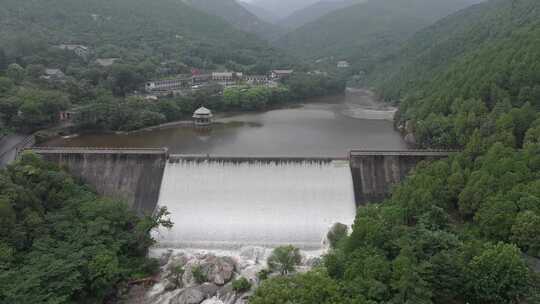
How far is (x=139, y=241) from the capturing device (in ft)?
64.2

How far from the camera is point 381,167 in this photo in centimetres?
2391

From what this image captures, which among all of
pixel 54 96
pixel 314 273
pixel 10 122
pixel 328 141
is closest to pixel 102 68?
pixel 54 96

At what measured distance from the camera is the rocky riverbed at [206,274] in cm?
1708

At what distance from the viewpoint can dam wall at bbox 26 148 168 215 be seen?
77.6 ft

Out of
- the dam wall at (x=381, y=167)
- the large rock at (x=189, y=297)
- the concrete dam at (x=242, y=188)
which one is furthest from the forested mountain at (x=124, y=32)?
the large rock at (x=189, y=297)

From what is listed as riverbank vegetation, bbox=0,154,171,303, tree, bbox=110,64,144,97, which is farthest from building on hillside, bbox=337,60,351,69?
riverbank vegetation, bbox=0,154,171,303

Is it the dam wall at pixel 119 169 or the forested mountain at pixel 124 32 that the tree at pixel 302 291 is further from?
the forested mountain at pixel 124 32

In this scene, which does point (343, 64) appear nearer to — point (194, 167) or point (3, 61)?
point (3, 61)

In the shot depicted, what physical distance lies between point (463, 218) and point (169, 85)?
39274 millimetres

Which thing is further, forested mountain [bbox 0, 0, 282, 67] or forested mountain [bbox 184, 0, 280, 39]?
forested mountain [bbox 184, 0, 280, 39]

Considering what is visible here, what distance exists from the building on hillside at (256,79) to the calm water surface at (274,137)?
14922 mm

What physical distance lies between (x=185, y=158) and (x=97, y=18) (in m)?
57.0

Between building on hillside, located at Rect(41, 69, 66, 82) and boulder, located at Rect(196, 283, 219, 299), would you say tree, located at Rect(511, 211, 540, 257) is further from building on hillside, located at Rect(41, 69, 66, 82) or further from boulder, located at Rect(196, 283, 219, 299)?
building on hillside, located at Rect(41, 69, 66, 82)

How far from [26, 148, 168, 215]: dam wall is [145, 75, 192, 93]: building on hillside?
24490 mm
